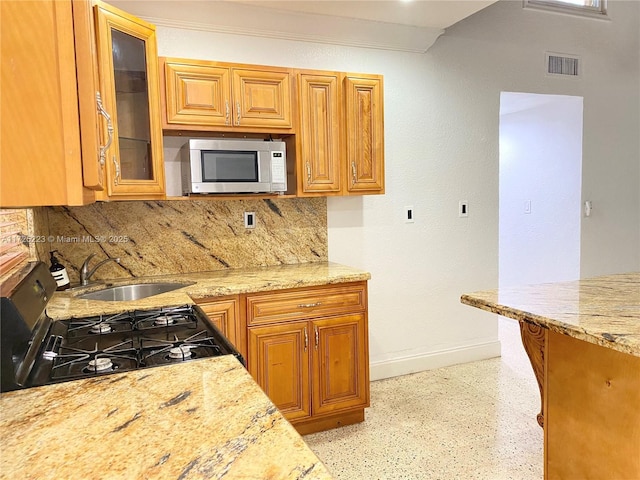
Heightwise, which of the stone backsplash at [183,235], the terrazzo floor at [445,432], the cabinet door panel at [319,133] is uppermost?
the cabinet door panel at [319,133]

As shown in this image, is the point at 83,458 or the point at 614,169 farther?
the point at 614,169

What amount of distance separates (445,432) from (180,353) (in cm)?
189

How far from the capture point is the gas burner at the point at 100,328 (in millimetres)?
1602

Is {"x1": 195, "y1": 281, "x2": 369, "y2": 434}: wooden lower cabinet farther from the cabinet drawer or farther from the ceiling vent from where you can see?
the ceiling vent

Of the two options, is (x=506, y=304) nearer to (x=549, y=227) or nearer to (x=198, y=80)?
(x=198, y=80)

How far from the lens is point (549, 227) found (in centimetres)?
449

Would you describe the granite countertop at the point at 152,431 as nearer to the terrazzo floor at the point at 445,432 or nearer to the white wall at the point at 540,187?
the terrazzo floor at the point at 445,432

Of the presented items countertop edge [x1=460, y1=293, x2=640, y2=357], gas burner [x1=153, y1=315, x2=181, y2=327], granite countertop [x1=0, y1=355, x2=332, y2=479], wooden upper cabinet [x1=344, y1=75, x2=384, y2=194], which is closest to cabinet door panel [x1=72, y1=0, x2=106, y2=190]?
granite countertop [x1=0, y1=355, x2=332, y2=479]

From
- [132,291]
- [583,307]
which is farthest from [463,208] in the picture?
[132,291]

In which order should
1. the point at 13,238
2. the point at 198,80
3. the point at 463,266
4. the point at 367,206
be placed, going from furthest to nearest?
the point at 463,266, the point at 367,206, the point at 198,80, the point at 13,238

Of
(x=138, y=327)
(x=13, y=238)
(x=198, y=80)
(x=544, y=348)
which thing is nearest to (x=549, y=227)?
(x=544, y=348)

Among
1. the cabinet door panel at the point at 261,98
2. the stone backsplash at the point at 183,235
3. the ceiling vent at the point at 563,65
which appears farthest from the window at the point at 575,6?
the stone backsplash at the point at 183,235

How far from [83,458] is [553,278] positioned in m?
4.67

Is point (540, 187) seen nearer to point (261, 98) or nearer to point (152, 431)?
point (261, 98)
